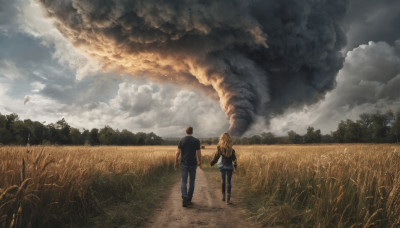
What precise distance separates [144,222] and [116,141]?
115 m

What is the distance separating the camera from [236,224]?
5.40 metres

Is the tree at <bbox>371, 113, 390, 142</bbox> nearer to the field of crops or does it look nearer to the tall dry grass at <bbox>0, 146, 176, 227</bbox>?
the field of crops

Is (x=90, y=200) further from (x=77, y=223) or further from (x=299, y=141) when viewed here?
(x=299, y=141)

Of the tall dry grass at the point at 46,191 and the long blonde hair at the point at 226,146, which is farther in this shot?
the long blonde hair at the point at 226,146

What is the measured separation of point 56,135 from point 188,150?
100 metres

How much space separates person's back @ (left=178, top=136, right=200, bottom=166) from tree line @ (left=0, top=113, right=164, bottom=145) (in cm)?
4088

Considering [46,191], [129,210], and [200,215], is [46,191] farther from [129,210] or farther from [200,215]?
[200,215]

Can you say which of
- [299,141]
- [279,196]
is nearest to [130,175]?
[279,196]

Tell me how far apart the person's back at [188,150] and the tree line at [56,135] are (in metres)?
40.9

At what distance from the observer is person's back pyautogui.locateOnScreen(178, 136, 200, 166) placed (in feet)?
24.7

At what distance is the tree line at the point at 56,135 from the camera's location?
68.8m

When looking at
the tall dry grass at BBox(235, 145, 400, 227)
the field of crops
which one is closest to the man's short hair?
the field of crops

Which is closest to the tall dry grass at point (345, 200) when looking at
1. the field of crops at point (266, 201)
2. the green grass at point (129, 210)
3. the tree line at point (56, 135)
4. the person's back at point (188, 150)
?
the field of crops at point (266, 201)

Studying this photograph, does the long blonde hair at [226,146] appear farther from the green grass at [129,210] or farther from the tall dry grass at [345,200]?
the green grass at [129,210]
